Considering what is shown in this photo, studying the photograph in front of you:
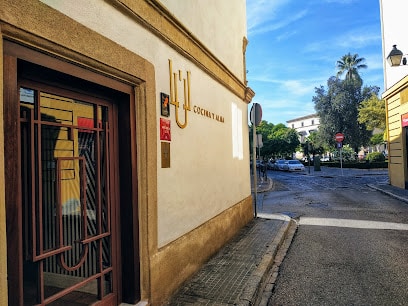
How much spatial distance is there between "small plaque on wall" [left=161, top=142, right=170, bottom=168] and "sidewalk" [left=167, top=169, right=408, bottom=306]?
5.09ft

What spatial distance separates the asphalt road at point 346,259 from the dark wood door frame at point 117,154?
188cm

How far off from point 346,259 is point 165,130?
3.68 meters

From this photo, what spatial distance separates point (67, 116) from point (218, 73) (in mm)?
3762

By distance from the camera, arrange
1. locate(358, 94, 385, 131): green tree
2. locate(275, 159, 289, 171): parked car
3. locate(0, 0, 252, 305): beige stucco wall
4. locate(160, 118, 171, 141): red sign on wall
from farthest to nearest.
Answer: locate(275, 159, 289, 171): parked car → locate(358, 94, 385, 131): green tree → locate(160, 118, 171, 141): red sign on wall → locate(0, 0, 252, 305): beige stucco wall

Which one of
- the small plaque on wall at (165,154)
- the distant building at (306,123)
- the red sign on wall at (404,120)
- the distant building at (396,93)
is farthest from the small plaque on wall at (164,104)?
the distant building at (306,123)

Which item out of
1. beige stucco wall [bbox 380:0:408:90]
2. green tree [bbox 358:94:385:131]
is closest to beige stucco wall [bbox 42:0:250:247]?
beige stucco wall [bbox 380:0:408:90]

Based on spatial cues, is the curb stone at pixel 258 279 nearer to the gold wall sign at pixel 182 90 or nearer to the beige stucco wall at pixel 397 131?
the gold wall sign at pixel 182 90

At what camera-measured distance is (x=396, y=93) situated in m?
14.7

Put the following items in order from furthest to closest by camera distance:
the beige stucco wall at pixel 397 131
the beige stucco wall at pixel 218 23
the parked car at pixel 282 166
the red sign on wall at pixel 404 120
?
the parked car at pixel 282 166 → the beige stucco wall at pixel 397 131 → the red sign on wall at pixel 404 120 → the beige stucco wall at pixel 218 23

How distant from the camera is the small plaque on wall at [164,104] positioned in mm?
3910

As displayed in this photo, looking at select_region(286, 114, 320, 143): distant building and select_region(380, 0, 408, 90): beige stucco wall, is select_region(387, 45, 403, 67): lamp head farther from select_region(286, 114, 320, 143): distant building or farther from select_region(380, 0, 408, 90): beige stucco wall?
select_region(286, 114, 320, 143): distant building

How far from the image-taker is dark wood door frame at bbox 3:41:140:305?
209 centimetres

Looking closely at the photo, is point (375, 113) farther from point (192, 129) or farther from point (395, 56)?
point (192, 129)

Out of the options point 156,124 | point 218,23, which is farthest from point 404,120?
point 156,124
